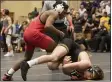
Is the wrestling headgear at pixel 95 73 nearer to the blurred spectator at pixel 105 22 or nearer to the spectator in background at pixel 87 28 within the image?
the blurred spectator at pixel 105 22

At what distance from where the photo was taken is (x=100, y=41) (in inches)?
639

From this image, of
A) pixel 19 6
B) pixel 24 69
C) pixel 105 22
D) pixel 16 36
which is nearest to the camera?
pixel 24 69

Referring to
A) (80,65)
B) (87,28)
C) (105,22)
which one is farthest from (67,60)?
(87,28)

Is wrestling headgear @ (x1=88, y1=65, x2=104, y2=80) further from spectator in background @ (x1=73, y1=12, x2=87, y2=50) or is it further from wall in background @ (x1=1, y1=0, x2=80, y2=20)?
wall in background @ (x1=1, y1=0, x2=80, y2=20)

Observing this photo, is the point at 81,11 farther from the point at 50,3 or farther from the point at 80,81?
the point at 80,81

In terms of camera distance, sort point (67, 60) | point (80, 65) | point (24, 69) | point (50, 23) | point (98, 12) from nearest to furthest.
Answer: point (24, 69) < point (50, 23) < point (80, 65) < point (67, 60) < point (98, 12)

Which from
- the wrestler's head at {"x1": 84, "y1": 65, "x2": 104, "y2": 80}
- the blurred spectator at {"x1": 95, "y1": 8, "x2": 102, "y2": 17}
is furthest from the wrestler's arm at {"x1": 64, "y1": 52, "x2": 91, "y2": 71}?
the blurred spectator at {"x1": 95, "y1": 8, "x2": 102, "y2": 17}

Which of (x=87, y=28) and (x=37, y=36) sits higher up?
(x=37, y=36)

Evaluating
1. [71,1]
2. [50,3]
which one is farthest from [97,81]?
[71,1]

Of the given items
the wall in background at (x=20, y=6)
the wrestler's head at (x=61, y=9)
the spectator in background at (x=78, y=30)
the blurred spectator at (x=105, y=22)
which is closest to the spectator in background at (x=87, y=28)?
the spectator in background at (x=78, y=30)

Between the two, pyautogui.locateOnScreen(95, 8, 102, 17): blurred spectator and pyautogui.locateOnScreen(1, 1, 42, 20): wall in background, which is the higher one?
pyautogui.locateOnScreen(95, 8, 102, 17): blurred spectator

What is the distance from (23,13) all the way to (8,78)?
18.5 meters

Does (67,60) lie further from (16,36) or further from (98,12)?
(98,12)

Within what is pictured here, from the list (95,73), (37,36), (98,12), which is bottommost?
(98,12)
